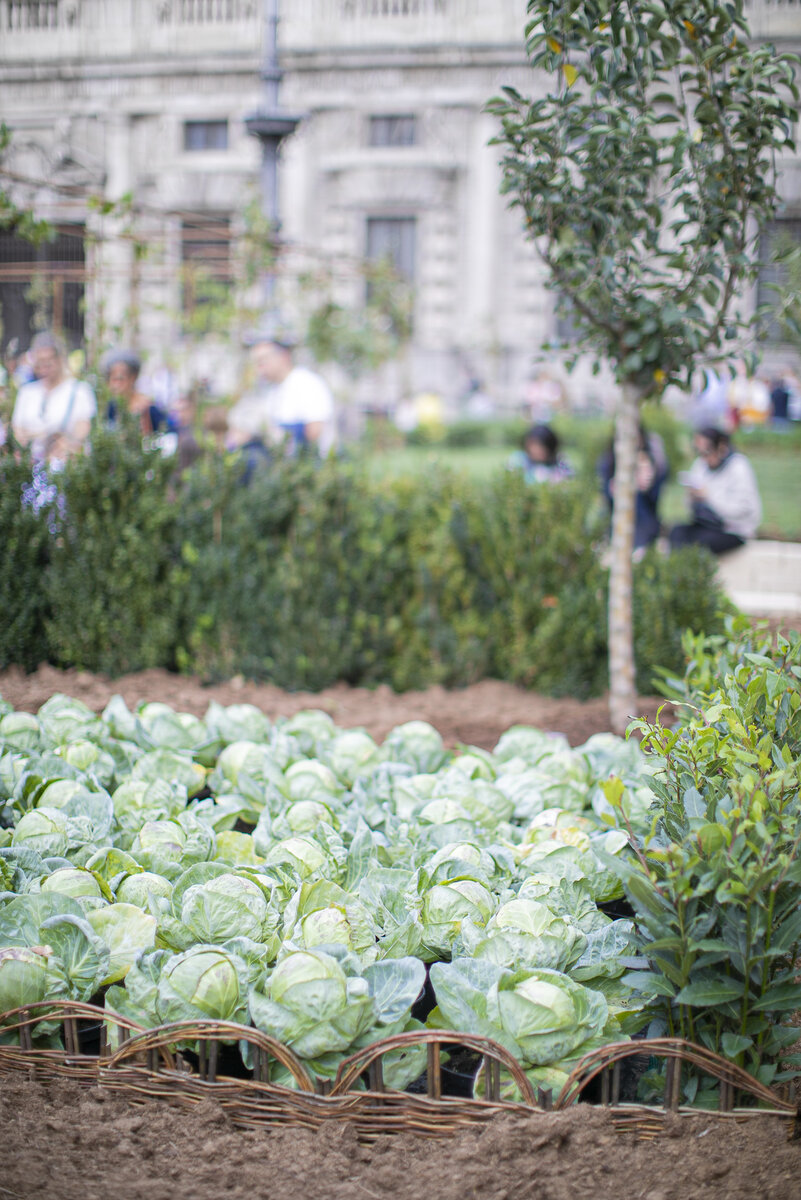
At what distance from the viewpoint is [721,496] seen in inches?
340

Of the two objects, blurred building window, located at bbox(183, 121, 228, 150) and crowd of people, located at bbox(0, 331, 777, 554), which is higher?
blurred building window, located at bbox(183, 121, 228, 150)

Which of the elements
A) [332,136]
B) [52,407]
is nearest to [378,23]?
[332,136]

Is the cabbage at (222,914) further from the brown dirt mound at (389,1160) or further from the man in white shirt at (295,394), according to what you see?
the man in white shirt at (295,394)

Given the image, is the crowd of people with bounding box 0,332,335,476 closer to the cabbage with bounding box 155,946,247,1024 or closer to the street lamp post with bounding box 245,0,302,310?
the street lamp post with bounding box 245,0,302,310

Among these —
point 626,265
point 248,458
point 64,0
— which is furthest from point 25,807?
point 64,0

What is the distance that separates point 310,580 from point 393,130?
2290 centimetres

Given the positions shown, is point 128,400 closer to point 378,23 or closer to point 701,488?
point 701,488

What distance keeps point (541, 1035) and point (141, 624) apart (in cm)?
389

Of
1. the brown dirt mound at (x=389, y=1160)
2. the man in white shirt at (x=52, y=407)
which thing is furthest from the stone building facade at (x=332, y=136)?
the brown dirt mound at (x=389, y=1160)

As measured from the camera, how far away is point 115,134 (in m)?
26.3

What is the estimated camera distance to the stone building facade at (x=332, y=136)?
24453 millimetres

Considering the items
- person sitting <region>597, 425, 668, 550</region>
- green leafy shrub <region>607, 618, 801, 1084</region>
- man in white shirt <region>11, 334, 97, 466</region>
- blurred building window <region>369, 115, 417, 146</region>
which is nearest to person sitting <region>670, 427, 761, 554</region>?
person sitting <region>597, 425, 668, 550</region>

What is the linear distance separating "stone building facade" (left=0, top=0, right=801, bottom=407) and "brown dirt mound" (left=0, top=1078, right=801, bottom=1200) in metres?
23.0

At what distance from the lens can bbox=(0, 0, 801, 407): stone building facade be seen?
24453 millimetres
